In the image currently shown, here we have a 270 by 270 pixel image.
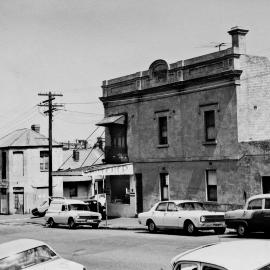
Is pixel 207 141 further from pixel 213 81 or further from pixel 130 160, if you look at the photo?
pixel 130 160

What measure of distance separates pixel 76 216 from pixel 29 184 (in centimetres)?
2294

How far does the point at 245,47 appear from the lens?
90.0 feet

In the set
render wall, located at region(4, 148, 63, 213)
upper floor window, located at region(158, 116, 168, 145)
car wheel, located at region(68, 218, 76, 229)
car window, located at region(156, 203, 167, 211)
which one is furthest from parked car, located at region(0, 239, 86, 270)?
render wall, located at region(4, 148, 63, 213)

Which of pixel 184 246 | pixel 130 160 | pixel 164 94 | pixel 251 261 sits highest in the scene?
pixel 164 94

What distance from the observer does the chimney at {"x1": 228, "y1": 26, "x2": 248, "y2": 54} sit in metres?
27.2

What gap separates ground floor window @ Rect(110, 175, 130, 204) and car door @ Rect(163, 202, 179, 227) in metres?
10.9

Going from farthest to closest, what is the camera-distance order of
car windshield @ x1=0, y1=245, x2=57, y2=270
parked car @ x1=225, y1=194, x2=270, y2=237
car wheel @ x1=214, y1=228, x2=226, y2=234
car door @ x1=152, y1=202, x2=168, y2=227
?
car door @ x1=152, y1=202, x2=168, y2=227
car wheel @ x1=214, y1=228, x2=226, y2=234
parked car @ x1=225, y1=194, x2=270, y2=237
car windshield @ x1=0, y1=245, x2=57, y2=270

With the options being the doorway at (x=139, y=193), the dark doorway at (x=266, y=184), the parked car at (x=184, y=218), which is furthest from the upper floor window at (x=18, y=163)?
the dark doorway at (x=266, y=184)

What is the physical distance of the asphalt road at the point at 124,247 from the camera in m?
15.8

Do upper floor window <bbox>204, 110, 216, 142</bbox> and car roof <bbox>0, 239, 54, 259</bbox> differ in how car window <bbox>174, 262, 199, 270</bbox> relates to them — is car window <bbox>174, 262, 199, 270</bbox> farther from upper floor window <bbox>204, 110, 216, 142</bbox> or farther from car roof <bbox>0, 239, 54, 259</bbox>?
upper floor window <bbox>204, 110, 216, 142</bbox>

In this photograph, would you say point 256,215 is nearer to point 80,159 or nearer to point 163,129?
point 163,129

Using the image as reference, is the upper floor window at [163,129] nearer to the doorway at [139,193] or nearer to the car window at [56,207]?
the doorway at [139,193]

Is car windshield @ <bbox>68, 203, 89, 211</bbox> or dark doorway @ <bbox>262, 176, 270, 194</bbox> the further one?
car windshield @ <bbox>68, 203, 89, 211</bbox>

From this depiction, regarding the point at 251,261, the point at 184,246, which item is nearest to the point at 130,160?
the point at 184,246
